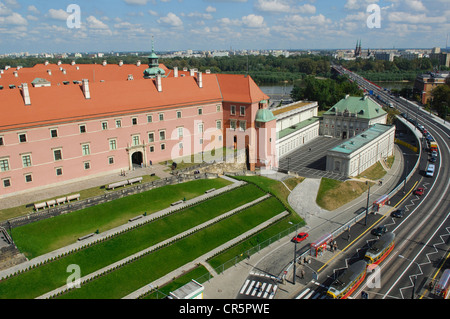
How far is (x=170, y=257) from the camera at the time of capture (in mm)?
46469

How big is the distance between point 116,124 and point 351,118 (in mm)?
71177

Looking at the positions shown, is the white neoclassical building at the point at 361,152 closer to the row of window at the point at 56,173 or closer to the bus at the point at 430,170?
the bus at the point at 430,170

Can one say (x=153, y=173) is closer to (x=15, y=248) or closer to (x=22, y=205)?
(x=22, y=205)

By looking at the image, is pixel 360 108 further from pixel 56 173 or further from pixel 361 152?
pixel 56 173

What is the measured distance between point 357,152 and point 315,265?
3871 cm

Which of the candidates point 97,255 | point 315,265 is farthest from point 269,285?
point 97,255

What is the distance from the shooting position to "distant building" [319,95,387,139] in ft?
349

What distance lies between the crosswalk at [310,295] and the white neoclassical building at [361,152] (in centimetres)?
3998

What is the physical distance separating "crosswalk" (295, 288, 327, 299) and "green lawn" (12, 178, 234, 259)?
23.7m

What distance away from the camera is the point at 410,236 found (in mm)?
55812

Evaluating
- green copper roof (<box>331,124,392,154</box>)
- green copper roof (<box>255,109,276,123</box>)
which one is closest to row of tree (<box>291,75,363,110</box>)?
green copper roof (<box>331,124,392,154</box>)

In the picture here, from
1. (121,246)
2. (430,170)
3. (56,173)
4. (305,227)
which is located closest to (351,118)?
(430,170)

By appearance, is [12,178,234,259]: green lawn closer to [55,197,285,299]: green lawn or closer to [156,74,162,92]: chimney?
[55,197,285,299]: green lawn

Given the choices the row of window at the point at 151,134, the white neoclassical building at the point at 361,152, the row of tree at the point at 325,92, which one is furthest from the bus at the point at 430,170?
the row of tree at the point at 325,92
